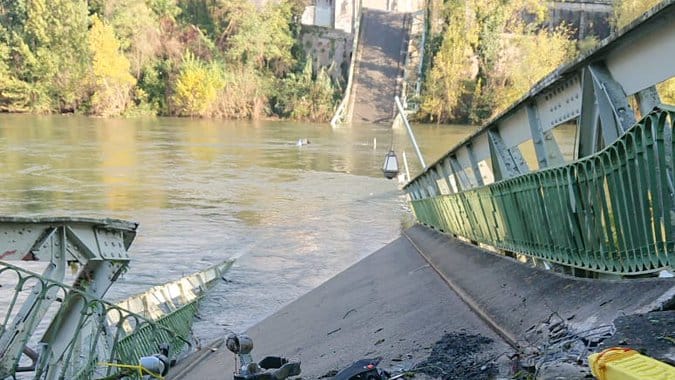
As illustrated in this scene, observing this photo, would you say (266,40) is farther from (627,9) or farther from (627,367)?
(627,367)

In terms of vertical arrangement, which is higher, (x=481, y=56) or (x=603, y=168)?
(x=481, y=56)

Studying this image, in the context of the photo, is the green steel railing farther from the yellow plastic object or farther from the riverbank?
the yellow plastic object

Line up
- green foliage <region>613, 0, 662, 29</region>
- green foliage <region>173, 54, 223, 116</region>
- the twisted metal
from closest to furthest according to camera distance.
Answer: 1. the twisted metal
2. green foliage <region>613, 0, 662, 29</region>
3. green foliage <region>173, 54, 223, 116</region>

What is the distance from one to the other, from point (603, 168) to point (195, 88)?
55155 millimetres

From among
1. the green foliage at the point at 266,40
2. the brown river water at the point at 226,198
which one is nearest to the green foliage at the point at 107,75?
the green foliage at the point at 266,40

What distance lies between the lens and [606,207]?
3.74m

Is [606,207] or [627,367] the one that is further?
[606,207]

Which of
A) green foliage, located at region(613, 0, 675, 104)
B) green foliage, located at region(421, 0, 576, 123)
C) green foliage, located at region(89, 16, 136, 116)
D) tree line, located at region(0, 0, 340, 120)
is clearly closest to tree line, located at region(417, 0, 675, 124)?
green foliage, located at region(421, 0, 576, 123)

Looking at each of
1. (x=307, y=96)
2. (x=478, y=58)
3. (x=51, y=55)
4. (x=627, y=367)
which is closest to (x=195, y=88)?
(x=307, y=96)

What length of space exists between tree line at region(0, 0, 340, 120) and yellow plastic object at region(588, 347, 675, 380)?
53391 millimetres

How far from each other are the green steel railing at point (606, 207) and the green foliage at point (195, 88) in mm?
52771

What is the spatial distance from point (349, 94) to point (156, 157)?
25029 millimetres

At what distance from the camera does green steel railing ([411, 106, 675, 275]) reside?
3.14 meters

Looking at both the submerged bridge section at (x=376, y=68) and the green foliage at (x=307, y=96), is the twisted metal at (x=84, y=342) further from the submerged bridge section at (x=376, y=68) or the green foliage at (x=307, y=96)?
the green foliage at (x=307, y=96)
